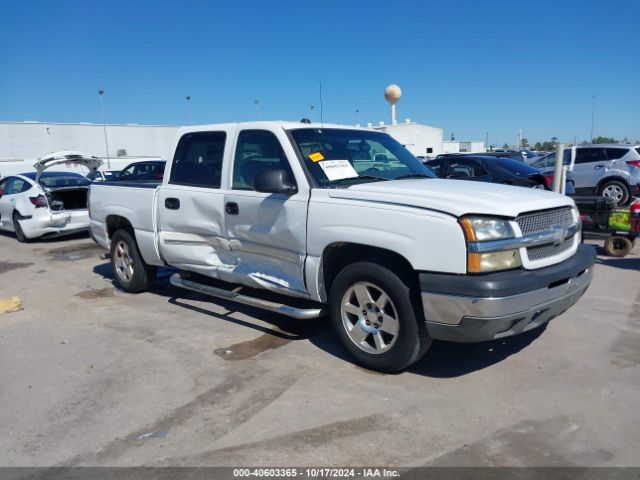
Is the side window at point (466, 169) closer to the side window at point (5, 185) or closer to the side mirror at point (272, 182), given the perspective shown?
the side mirror at point (272, 182)

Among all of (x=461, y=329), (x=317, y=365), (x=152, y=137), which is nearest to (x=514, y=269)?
(x=461, y=329)

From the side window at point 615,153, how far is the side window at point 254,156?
39.9 feet

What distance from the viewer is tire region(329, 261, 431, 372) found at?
377 cm

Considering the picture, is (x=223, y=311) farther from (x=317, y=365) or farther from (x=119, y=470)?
(x=119, y=470)

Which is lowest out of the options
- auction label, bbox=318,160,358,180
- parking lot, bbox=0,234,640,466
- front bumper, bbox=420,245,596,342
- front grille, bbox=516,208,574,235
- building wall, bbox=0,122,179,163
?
parking lot, bbox=0,234,640,466

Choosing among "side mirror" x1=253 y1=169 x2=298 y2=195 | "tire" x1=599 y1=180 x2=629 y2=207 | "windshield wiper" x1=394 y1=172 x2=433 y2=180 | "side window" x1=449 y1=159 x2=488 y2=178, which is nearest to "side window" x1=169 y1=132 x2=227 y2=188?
"side mirror" x1=253 y1=169 x2=298 y2=195

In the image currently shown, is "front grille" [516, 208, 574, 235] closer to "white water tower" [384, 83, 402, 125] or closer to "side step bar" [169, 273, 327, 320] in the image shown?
"side step bar" [169, 273, 327, 320]

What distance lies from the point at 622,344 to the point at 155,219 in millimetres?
4876

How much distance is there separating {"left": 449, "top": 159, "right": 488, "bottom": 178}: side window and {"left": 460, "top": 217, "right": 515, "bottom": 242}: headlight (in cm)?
709

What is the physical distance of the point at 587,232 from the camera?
28.3 ft

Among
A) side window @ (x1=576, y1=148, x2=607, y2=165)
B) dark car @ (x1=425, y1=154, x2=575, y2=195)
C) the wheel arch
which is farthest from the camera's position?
side window @ (x1=576, y1=148, x2=607, y2=165)

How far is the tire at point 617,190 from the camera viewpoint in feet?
44.5

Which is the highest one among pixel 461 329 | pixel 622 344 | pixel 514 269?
pixel 514 269

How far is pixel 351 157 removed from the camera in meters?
4.79
